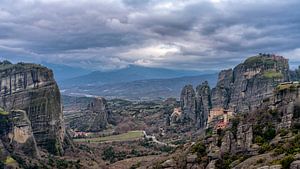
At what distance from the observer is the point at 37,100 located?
161875 millimetres

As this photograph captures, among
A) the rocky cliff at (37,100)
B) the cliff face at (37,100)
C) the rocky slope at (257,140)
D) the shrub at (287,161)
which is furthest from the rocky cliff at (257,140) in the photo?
the cliff face at (37,100)

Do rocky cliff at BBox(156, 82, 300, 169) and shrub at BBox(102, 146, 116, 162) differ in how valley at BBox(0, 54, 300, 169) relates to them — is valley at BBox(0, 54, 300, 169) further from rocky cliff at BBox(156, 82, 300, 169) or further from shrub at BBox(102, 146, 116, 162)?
shrub at BBox(102, 146, 116, 162)

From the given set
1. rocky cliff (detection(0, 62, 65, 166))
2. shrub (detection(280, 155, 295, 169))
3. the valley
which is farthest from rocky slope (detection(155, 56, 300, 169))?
rocky cliff (detection(0, 62, 65, 166))

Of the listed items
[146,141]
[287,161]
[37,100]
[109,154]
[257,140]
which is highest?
[37,100]

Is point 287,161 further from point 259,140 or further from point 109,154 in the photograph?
point 109,154

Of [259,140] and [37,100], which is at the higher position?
[37,100]

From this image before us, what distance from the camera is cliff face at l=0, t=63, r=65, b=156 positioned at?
158 meters

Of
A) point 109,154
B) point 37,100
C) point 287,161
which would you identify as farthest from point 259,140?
point 37,100

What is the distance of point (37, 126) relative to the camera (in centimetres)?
15825

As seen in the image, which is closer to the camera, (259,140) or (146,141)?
(259,140)

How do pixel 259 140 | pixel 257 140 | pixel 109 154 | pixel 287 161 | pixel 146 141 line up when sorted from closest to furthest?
pixel 287 161 → pixel 259 140 → pixel 257 140 → pixel 109 154 → pixel 146 141

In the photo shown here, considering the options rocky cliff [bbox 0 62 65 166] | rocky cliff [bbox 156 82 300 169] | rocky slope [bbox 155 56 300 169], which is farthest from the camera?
rocky cliff [bbox 0 62 65 166]

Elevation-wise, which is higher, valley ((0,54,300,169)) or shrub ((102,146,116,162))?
valley ((0,54,300,169))

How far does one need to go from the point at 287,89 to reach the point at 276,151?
21.3 metres
